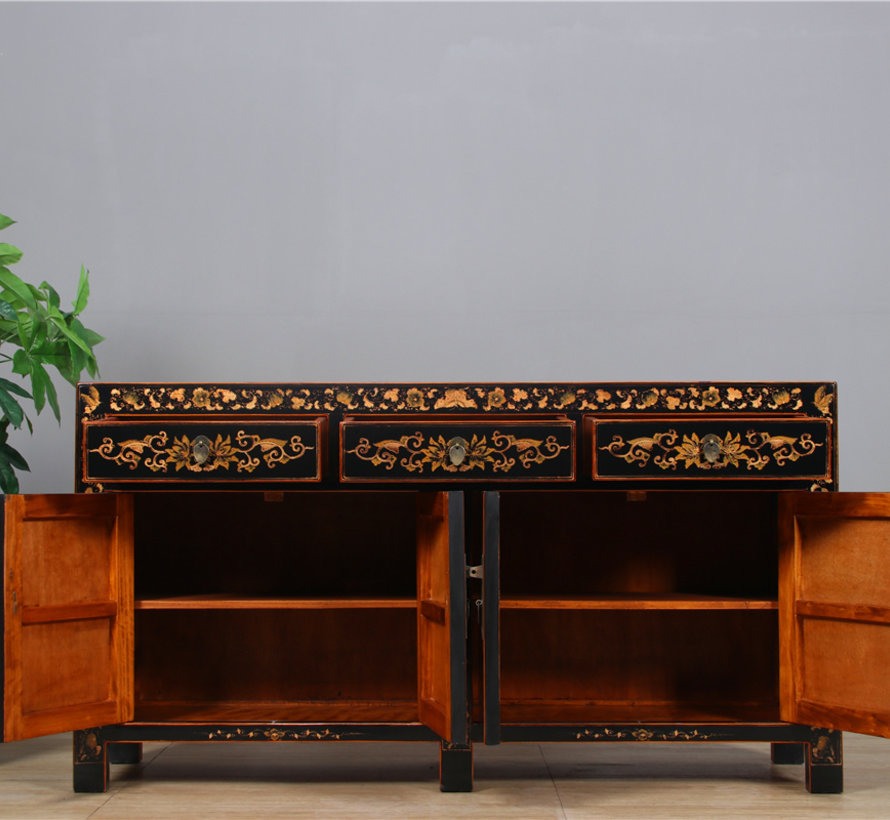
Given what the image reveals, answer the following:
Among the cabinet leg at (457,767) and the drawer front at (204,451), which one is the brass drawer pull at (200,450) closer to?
the drawer front at (204,451)

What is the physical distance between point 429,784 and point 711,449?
45.3 inches

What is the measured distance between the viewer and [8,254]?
7.66 feet

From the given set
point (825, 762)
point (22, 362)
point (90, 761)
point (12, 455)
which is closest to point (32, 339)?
point (22, 362)

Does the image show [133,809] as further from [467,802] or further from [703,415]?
[703,415]

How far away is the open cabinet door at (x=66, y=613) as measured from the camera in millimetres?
2045

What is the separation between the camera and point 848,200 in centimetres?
314

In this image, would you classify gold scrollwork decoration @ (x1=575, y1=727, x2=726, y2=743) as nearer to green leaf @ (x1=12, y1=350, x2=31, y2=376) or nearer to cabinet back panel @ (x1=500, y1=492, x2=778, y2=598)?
cabinet back panel @ (x1=500, y1=492, x2=778, y2=598)

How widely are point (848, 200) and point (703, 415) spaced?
1.48 metres

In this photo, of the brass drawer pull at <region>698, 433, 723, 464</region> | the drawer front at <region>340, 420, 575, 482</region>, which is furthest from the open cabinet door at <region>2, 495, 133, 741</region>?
the brass drawer pull at <region>698, 433, 723, 464</region>

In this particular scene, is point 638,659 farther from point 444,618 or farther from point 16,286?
point 16,286

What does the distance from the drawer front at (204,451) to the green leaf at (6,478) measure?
0.40m

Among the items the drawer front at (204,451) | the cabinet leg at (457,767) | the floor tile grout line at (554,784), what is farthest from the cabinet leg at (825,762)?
the drawer front at (204,451)

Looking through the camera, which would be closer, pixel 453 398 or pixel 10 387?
pixel 453 398

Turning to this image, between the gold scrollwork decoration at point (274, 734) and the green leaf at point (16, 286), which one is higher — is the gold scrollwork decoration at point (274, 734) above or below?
below
